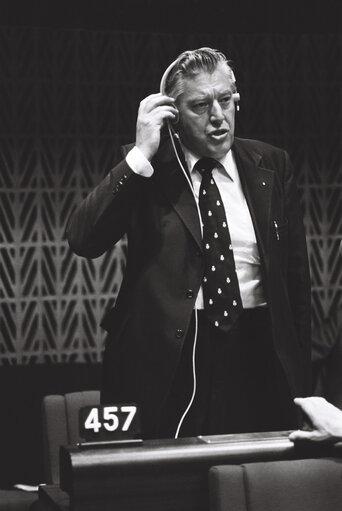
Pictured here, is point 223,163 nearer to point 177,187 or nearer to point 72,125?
point 177,187

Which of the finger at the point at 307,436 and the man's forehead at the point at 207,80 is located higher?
the man's forehead at the point at 207,80

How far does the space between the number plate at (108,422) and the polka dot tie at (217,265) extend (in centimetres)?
49

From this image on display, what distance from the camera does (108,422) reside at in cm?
148

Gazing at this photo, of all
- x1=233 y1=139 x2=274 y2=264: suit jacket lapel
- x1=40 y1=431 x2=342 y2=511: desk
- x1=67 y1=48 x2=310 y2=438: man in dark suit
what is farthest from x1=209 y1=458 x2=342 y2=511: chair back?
x1=233 y1=139 x2=274 y2=264: suit jacket lapel

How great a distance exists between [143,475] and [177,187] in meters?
0.83

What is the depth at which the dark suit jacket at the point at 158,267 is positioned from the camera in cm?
196

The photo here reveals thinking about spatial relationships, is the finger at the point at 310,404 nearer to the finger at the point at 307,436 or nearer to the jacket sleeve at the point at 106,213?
the finger at the point at 307,436

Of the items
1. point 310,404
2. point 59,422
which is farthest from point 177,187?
point 59,422

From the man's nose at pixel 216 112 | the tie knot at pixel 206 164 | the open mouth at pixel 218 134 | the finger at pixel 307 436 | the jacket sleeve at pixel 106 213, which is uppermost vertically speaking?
the man's nose at pixel 216 112

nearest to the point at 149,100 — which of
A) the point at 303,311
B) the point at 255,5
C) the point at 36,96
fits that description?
the point at 303,311

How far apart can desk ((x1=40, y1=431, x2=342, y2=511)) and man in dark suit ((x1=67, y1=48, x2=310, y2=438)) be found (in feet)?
1.65

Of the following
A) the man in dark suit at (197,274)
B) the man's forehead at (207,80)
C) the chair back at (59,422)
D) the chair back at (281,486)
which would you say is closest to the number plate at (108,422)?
the chair back at (281,486)

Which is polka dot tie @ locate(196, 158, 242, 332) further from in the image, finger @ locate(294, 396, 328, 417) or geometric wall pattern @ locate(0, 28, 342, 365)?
geometric wall pattern @ locate(0, 28, 342, 365)

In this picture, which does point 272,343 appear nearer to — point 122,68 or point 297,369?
point 297,369
